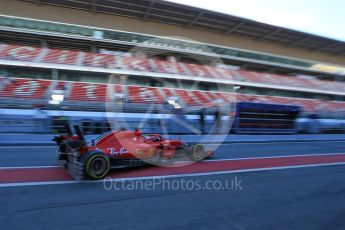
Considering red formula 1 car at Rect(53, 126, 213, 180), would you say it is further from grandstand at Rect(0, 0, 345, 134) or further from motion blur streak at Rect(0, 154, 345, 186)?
grandstand at Rect(0, 0, 345, 134)

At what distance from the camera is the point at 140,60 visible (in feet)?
99.1

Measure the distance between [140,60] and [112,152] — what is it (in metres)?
25.3

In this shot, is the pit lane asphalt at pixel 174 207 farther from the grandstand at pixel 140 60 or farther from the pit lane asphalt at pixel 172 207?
the grandstand at pixel 140 60

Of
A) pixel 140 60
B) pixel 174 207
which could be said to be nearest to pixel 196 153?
pixel 174 207

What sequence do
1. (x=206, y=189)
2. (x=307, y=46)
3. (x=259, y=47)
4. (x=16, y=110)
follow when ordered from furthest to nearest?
(x=307, y=46)
(x=259, y=47)
(x=16, y=110)
(x=206, y=189)

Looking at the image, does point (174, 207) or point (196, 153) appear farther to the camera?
point (196, 153)

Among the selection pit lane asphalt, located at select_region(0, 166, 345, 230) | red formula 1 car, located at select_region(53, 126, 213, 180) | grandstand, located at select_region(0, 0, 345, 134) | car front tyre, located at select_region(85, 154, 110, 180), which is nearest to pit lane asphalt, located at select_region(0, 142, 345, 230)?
pit lane asphalt, located at select_region(0, 166, 345, 230)

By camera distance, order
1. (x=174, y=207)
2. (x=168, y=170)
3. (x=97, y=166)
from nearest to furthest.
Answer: (x=174, y=207)
(x=97, y=166)
(x=168, y=170)

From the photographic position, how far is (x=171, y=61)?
107 ft

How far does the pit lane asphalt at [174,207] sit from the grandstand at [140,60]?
1290 centimetres

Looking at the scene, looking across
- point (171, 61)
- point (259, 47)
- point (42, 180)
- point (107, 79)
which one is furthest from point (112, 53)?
point (42, 180)

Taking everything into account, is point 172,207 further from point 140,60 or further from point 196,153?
point 140,60

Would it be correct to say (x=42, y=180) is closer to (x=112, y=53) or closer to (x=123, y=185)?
(x=123, y=185)

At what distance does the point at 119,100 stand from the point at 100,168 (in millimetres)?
17899
